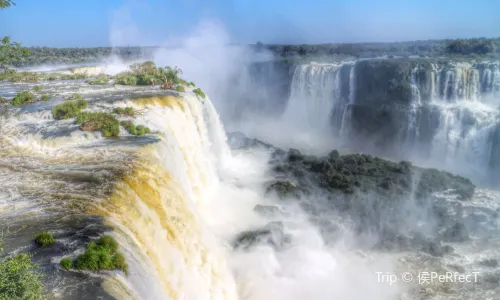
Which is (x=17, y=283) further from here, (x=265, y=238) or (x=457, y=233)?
(x=457, y=233)

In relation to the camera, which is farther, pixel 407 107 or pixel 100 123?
pixel 407 107

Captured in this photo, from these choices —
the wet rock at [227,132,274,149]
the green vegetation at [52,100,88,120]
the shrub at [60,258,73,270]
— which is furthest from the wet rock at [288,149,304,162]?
the shrub at [60,258,73,270]

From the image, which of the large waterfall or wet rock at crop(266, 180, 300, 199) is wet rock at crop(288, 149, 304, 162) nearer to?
wet rock at crop(266, 180, 300, 199)

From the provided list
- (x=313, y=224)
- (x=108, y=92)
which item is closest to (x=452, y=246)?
(x=313, y=224)

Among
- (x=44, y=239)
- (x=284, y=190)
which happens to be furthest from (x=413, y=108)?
(x=44, y=239)

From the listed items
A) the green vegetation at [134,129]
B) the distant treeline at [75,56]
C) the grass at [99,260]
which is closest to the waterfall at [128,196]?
the grass at [99,260]

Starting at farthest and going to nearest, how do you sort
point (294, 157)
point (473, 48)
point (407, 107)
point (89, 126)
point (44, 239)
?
point (473, 48) < point (407, 107) < point (294, 157) < point (89, 126) < point (44, 239)
